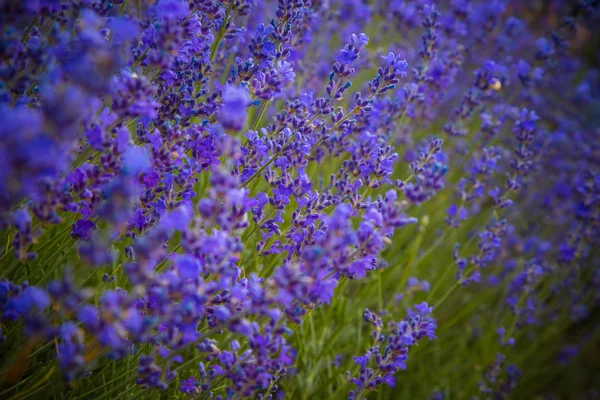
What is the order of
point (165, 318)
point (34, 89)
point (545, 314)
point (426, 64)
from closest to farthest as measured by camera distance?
point (165, 318) → point (34, 89) → point (426, 64) → point (545, 314)

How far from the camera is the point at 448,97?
220 inches

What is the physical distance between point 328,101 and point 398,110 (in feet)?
3.40

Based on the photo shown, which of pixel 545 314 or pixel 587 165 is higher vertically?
pixel 587 165

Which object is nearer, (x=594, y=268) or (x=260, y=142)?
(x=260, y=142)

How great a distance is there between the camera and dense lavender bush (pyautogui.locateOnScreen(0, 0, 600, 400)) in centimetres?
114

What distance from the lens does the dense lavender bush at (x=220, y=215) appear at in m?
1.14

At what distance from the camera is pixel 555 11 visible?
8594mm

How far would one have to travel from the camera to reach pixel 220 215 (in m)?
1.16

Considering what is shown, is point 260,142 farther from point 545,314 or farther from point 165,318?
point 545,314

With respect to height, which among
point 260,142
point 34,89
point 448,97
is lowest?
point 260,142

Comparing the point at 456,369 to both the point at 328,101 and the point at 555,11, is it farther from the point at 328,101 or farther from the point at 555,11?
the point at 555,11

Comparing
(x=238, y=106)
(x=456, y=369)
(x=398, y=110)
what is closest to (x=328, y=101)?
(x=238, y=106)

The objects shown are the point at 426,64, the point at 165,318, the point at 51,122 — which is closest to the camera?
the point at 51,122

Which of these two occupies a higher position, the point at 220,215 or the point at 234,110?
the point at 234,110
